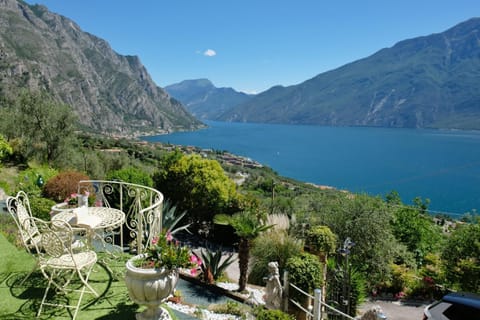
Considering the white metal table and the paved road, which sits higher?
the white metal table

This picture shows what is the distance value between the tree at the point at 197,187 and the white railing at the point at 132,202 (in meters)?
4.43

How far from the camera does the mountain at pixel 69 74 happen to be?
85000 millimetres

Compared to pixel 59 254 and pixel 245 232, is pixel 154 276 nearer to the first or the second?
pixel 59 254

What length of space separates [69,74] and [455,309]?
13266cm

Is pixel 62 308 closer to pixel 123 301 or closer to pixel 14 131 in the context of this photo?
pixel 123 301

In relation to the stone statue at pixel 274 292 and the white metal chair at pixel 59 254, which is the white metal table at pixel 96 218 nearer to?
the white metal chair at pixel 59 254

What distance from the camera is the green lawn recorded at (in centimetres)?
334

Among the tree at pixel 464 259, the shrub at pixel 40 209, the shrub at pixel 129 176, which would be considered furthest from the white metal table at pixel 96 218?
the tree at pixel 464 259

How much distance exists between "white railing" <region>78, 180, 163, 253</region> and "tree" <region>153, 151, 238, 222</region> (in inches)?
174

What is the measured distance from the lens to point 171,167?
41.6ft

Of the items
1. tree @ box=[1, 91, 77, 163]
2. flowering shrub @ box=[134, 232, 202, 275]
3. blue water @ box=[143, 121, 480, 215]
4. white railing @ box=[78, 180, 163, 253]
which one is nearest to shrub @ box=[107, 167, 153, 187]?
white railing @ box=[78, 180, 163, 253]

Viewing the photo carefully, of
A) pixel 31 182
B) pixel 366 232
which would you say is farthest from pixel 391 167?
pixel 31 182

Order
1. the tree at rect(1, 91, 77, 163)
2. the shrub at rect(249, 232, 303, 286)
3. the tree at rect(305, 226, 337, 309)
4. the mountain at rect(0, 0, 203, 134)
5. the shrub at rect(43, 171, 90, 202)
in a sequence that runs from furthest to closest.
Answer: the mountain at rect(0, 0, 203, 134) < the tree at rect(1, 91, 77, 163) < the shrub at rect(43, 171, 90, 202) < the tree at rect(305, 226, 337, 309) < the shrub at rect(249, 232, 303, 286)

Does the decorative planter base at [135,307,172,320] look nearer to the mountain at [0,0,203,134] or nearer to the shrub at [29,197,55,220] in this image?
the shrub at [29,197,55,220]
